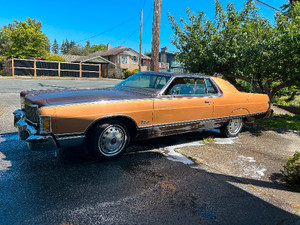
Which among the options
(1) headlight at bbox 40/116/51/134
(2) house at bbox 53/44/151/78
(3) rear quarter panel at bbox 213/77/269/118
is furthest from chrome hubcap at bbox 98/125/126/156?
(2) house at bbox 53/44/151/78

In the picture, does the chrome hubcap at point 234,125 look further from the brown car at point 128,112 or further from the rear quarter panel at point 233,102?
the rear quarter panel at point 233,102

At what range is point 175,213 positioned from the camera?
261 cm

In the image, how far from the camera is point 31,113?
3.78 meters

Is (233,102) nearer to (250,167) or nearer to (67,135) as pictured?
(250,167)

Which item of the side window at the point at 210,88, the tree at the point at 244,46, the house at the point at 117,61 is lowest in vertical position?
the side window at the point at 210,88

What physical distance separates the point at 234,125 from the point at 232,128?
0.34 ft

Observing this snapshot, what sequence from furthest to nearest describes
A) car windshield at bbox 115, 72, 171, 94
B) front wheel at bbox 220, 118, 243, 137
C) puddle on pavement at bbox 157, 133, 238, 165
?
front wheel at bbox 220, 118, 243, 137 → car windshield at bbox 115, 72, 171, 94 → puddle on pavement at bbox 157, 133, 238, 165

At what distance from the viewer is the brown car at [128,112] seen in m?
3.43

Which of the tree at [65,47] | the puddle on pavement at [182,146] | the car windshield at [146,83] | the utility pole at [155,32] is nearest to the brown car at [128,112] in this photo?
the car windshield at [146,83]

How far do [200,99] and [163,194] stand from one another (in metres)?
2.58

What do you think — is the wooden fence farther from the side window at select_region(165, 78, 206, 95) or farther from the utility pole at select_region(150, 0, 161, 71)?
the side window at select_region(165, 78, 206, 95)

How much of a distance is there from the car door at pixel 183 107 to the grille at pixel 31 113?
6.40ft

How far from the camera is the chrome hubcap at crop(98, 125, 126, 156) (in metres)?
3.85

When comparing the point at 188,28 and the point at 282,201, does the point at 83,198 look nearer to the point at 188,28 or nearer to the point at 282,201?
the point at 282,201
